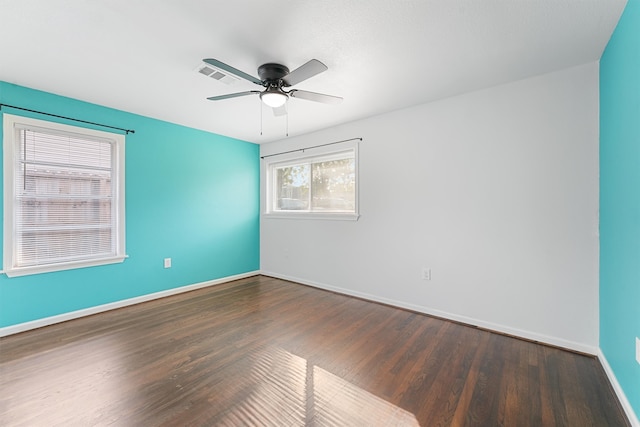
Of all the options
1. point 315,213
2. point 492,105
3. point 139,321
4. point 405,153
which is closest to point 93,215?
point 139,321

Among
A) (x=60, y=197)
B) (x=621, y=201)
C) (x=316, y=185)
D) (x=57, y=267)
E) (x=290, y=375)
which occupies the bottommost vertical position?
(x=290, y=375)

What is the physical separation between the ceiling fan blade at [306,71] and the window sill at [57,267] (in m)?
3.01

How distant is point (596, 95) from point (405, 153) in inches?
64.8

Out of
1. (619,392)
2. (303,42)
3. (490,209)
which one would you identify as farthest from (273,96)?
(619,392)

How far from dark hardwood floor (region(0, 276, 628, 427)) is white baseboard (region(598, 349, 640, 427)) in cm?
4

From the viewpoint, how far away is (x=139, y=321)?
2889mm

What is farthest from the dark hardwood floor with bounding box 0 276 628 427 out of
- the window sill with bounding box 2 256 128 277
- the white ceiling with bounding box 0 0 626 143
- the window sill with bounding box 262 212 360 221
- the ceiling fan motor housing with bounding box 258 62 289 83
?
the white ceiling with bounding box 0 0 626 143

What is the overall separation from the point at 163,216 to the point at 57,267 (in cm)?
120

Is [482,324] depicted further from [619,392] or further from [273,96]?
[273,96]

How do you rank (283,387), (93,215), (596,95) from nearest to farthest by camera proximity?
1. (283,387)
2. (596,95)
3. (93,215)

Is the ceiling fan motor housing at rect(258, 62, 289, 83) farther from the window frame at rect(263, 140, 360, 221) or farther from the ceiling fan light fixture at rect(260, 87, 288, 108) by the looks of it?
the window frame at rect(263, 140, 360, 221)

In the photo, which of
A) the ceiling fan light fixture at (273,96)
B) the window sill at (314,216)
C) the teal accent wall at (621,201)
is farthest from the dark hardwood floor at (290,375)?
the ceiling fan light fixture at (273,96)

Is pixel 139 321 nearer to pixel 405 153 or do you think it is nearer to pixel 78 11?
pixel 78 11

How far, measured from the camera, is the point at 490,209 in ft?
8.73
